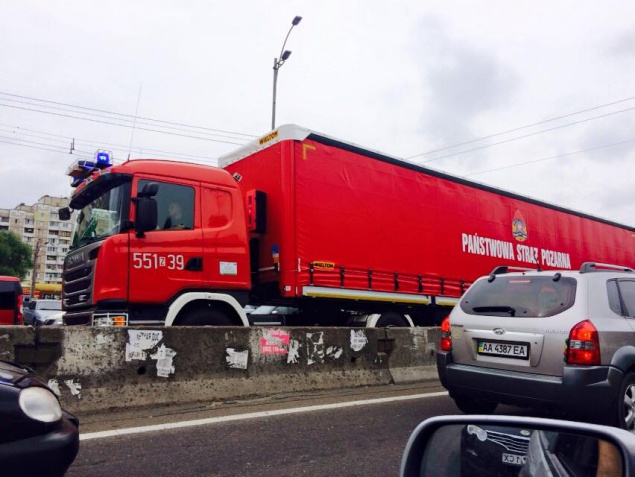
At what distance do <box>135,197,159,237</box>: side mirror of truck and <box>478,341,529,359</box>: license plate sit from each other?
4150mm

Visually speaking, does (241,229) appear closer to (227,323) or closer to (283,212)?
(283,212)

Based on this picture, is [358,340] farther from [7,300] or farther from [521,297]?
[7,300]

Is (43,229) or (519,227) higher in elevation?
(43,229)

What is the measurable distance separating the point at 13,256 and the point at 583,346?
76.2m

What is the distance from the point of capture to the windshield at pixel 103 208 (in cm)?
692

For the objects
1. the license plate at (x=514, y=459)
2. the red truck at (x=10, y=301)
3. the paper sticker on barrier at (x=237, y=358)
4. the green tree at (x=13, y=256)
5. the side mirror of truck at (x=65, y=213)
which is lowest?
the license plate at (x=514, y=459)

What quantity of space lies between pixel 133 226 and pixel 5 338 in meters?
2.11

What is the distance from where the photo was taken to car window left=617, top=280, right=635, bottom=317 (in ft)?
15.8

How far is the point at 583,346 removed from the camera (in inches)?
167

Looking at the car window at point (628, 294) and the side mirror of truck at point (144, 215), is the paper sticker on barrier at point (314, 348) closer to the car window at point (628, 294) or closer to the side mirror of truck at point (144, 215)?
the side mirror of truck at point (144, 215)

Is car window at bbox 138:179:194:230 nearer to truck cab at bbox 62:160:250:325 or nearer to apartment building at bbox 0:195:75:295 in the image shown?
truck cab at bbox 62:160:250:325

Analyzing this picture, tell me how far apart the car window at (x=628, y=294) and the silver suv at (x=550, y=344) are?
0.01 m

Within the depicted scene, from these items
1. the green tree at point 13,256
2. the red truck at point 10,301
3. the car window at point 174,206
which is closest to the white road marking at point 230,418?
the car window at point 174,206

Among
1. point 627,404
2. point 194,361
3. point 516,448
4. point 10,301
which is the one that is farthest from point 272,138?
point 10,301
